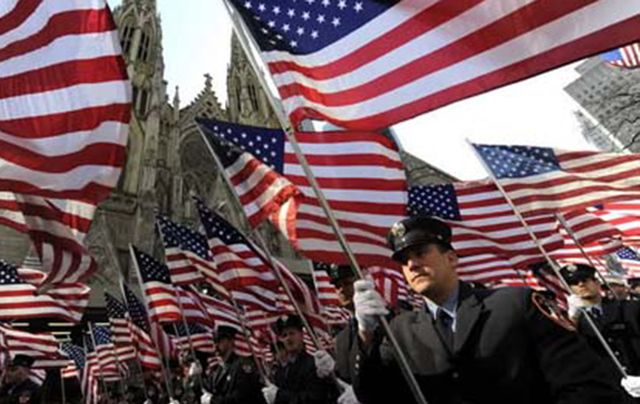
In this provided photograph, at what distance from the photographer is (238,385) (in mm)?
6828

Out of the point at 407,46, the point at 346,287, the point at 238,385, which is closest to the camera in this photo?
the point at 407,46

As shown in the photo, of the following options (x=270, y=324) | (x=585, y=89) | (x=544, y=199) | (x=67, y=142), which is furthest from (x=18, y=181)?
(x=585, y=89)

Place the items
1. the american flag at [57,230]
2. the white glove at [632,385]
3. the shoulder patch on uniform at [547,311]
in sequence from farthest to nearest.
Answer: the american flag at [57,230]
the white glove at [632,385]
the shoulder patch on uniform at [547,311]

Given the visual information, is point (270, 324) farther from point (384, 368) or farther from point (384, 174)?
point (384, 368)

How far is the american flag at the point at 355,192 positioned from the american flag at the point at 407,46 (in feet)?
4.05

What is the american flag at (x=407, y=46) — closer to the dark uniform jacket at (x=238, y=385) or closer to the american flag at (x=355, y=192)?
the american flag at (x=355, y=192)

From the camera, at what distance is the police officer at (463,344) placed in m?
2.04

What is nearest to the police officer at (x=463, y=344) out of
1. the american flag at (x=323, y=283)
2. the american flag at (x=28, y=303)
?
the american flag at (x=323, y=283)

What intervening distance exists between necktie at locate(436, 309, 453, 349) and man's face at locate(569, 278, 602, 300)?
3.42m

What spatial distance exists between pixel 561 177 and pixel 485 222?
1.75 meters

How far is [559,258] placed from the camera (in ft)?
34.2

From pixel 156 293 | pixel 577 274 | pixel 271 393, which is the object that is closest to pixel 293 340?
pixel 271 393

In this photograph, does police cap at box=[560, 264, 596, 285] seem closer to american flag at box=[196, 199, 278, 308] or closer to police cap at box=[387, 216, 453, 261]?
police cap at box=[387, 216, 453, 261]

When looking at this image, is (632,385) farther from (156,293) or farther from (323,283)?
(156,293)
